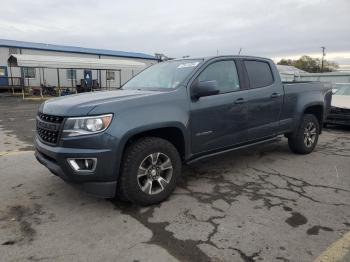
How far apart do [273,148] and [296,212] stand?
347 cm

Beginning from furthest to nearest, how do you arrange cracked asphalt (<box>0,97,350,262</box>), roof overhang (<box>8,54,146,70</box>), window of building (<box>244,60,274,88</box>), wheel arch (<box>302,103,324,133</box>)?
roof overhang (<box>8,54,146,70</box>)
wheel arch (<box>302,103,324,133</box>)
window of building (<box>244,60,274,88</box>)
cracked asphalt (<box>0,97,350,262</box>)

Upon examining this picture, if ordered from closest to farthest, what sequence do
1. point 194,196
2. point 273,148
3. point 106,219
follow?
1. point 106,219
2. point 194,196
3. point 273,148

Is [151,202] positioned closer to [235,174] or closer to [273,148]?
[235,174]

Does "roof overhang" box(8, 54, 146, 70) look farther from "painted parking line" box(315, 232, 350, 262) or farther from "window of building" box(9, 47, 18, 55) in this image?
"painted parking line" box(315, 232, 350, 262)

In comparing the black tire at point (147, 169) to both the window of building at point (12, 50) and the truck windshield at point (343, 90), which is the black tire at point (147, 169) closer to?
the truck windshield at point (343, 90)

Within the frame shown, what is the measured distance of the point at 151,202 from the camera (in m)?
4.21

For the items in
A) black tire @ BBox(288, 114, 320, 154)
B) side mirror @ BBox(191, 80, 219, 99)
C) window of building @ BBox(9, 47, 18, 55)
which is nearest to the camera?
side mirror @ BBox(191, 80, 219, 99)

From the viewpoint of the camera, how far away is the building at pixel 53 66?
2650 cm

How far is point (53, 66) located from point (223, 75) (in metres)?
23.6

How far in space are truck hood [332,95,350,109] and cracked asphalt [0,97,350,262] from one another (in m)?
4.77

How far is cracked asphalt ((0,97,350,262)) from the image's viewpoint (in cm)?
321

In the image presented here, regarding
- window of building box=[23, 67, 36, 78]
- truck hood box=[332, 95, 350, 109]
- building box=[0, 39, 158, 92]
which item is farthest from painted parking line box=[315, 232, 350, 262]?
window of building box=[23, 67, 36, 78]

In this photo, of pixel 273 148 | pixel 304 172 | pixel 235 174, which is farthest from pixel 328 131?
pixel 235 174

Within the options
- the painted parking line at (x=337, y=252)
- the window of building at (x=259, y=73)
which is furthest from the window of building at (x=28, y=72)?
the painted parking line at (x=337, y=252)
